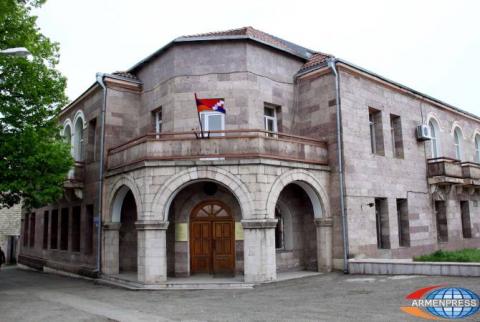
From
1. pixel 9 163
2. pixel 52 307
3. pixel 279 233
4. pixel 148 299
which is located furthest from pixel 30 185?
pixel 279 233

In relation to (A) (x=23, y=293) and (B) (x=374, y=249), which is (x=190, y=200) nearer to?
(A) (x=23, y=293)

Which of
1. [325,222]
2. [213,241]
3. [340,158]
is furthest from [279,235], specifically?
[340,158]

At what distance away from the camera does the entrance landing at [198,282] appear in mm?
12508

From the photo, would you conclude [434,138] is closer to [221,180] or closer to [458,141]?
[458,141]

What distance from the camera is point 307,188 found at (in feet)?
48.9

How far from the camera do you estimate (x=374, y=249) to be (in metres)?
15.4

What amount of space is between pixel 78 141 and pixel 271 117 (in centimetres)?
987

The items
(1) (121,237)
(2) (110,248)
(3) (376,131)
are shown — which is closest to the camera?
(2) (110,248)

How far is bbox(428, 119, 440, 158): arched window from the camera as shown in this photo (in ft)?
67.6

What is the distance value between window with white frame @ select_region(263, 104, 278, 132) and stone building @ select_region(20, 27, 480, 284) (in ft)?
0.16

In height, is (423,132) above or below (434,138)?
below

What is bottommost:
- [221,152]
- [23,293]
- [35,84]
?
[23,293]

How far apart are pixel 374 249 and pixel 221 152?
673 centimetres

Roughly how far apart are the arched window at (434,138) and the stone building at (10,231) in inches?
1024
